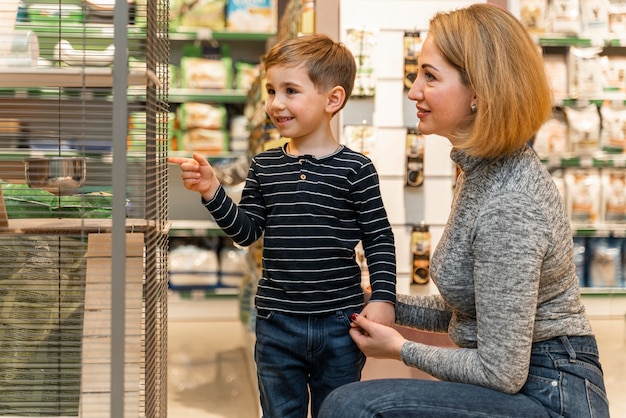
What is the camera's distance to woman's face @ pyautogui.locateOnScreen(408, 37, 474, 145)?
156 cm

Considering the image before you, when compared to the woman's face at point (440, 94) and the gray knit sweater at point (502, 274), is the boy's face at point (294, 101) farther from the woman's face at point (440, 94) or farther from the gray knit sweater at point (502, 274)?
the gray knit sweater at point (502, 274)

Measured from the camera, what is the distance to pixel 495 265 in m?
1.39

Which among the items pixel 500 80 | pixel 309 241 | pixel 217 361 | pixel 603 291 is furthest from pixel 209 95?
pixel 500 80

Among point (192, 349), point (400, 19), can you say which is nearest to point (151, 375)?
point (400, 19)

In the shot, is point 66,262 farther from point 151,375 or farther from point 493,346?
point 493,346

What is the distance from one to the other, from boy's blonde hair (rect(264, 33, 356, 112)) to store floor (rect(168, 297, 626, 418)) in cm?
184

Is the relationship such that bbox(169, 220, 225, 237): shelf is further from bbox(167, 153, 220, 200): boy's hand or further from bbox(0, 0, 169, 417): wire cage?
bbox(167, 153, 220, 200): boy's hand

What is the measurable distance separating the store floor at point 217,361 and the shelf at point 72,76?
7.05 feet

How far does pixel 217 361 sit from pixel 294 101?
8.85 ft

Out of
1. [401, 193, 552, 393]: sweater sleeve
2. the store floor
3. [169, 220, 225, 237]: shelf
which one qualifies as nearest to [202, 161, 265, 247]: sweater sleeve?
[401, 193, 552, 393]: sweater sleeve

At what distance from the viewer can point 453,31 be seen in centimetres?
154

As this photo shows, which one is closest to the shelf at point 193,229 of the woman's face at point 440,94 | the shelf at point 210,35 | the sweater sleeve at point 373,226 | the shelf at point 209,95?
the shelf at point 209,95

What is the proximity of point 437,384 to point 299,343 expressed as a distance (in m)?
0.48

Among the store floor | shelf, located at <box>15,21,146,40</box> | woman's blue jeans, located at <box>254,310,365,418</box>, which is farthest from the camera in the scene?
the store floor
